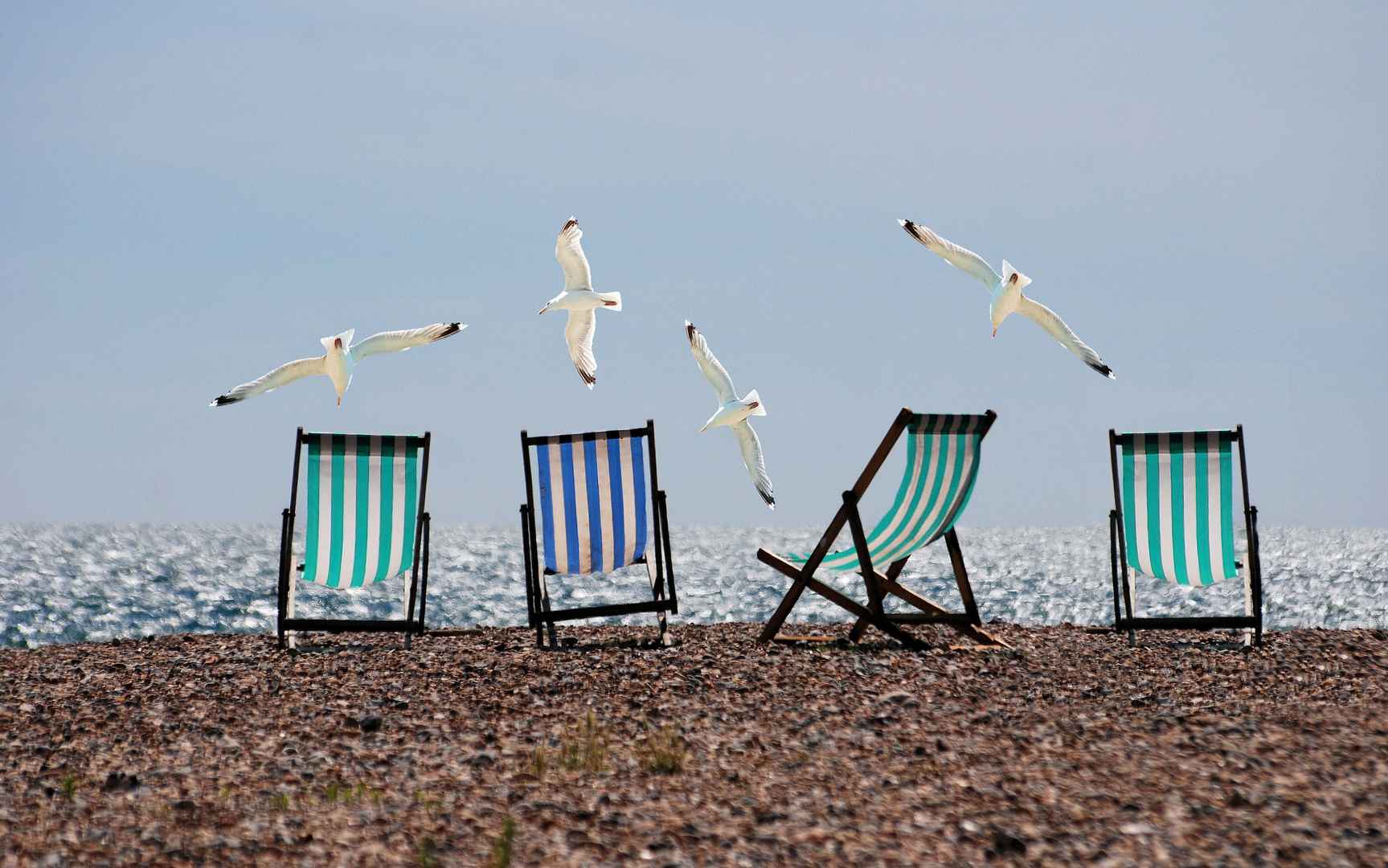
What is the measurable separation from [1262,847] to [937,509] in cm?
356

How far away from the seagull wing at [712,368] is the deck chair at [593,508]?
787mm

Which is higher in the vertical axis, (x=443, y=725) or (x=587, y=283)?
(x=587, y=283)

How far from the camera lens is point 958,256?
25.0ft

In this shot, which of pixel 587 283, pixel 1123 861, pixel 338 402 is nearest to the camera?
pixel 1123 861

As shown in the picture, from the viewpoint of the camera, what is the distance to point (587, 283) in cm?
799

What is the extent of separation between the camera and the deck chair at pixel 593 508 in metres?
6.90

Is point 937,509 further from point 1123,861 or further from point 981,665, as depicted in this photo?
point 1123,861

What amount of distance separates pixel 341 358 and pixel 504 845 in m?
4.46

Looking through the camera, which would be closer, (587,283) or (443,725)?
(443,725)

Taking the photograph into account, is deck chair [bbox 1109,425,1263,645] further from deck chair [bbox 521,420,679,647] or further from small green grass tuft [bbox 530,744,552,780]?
small green grass tuft [bbox 530,744,552,780]

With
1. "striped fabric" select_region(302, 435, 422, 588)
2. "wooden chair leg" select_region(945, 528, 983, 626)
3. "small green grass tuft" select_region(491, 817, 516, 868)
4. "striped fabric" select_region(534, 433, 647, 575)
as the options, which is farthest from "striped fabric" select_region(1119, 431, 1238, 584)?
"small green grass tuft" select_region(491, 817, 516, 868)

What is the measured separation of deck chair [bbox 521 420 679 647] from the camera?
6.90 meters

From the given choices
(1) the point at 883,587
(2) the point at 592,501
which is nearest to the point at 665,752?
(1) the point at 883,587

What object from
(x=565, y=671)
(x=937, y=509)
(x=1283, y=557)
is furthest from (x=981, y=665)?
(x=1283, y=557)
